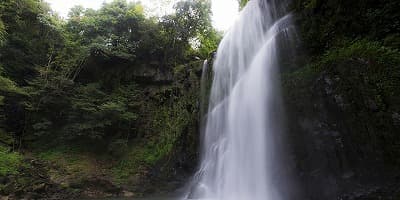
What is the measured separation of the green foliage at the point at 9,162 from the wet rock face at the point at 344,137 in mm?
11052

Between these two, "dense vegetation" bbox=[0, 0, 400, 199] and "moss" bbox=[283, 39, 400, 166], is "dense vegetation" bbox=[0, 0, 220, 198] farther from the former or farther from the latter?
"moss" bbox=[283, 39, 400, 166]

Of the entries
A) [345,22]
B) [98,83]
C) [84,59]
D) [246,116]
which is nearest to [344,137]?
[246,116]

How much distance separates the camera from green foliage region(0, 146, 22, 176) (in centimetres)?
1112

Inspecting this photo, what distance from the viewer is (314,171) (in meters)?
5.65

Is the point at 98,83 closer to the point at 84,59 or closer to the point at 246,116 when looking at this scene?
the point at 84,59

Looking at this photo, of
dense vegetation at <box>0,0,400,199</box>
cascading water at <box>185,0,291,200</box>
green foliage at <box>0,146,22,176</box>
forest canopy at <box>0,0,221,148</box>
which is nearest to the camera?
dense vegetation at <box>0,0,400,199</box>

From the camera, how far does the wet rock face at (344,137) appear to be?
4902mm

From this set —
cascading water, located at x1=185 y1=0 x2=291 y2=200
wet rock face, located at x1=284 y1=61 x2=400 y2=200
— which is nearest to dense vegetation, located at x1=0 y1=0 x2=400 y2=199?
wet rock face, located at x1=284 y1=61 x2=400 y2=200

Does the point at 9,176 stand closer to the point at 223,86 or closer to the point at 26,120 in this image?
the point at 26,120

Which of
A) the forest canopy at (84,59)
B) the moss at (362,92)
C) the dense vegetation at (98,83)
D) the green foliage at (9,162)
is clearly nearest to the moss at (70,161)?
the dense vegetation at (98,83)

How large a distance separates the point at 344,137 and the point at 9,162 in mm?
12846

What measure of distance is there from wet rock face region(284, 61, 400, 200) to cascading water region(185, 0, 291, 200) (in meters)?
0.76

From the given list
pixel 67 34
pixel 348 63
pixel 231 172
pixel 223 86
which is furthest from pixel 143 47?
pixel 348 63

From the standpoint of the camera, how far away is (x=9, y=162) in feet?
38.7
